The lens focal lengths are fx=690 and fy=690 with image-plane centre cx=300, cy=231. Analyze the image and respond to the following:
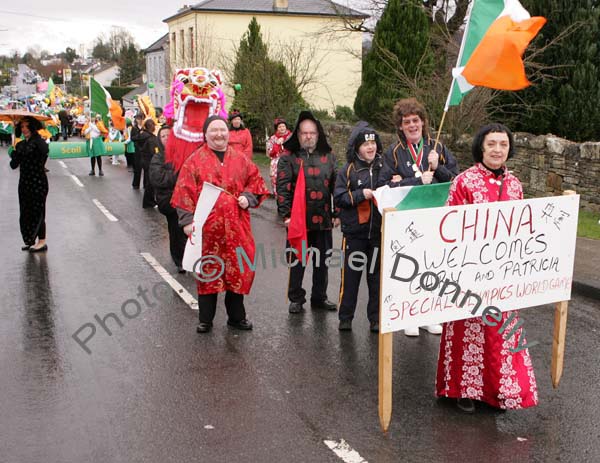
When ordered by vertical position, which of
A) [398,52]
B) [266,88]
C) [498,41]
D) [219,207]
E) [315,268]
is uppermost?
[398,52]

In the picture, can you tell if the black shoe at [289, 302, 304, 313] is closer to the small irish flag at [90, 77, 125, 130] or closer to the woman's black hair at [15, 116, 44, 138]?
the woman's black hair at [15, 116, 44, 138]

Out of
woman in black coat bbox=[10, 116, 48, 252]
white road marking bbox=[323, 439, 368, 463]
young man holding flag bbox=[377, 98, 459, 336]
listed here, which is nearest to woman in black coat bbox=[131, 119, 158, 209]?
woman in black coat bbox=[10, 116, 48, 252]

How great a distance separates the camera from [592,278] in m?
7.99

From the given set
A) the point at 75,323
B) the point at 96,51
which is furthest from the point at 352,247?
the point at 96,51

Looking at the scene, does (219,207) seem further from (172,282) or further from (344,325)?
(172,282)

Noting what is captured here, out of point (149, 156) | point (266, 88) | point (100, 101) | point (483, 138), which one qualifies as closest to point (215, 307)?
point (483, 138)

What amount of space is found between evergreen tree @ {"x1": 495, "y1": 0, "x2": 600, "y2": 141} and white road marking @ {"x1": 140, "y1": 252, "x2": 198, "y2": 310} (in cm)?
852

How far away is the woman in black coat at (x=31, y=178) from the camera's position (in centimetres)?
970

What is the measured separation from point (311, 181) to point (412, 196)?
1597 mm

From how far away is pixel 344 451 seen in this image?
4.11 metres

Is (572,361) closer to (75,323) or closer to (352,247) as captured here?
(352,247)

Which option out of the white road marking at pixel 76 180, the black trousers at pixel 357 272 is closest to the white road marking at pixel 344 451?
the black trousers at pixel 357 272

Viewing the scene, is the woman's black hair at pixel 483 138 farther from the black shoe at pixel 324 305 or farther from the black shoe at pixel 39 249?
the black shoe at pixel 39 249

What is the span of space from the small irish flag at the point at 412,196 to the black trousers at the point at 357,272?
2.93 ft
